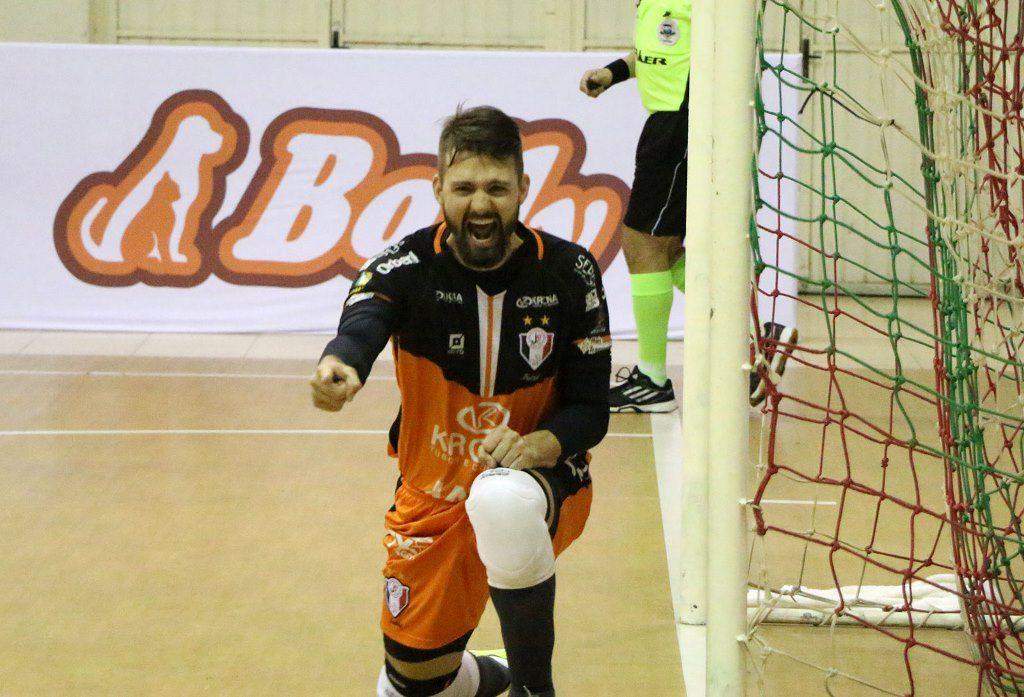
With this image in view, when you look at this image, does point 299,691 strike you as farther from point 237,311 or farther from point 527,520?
point 237,311

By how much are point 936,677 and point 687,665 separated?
0.55 m

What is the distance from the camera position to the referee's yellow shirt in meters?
5.05

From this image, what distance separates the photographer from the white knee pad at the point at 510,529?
7.05 feet

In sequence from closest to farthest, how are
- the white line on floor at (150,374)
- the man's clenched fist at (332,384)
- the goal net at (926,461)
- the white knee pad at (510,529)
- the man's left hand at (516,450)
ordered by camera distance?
the man's clenched fist at (332,384) < the white knee pad at (510,529) < the man's left hand at (516,450) < the goal net at (926,461) < the white line on floor at (150,374)

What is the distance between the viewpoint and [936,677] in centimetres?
292

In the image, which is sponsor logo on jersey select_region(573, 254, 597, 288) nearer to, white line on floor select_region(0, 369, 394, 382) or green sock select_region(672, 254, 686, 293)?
green sock select_region(672, 254, 686, 293)

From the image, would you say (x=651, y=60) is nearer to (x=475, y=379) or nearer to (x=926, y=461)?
(x=926, y=461)

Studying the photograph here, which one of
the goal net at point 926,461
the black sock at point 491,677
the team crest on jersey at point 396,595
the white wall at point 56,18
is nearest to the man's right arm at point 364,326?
the team crest on jersey at point 396,595

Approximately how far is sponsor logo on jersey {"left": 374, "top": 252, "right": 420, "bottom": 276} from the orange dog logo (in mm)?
4298

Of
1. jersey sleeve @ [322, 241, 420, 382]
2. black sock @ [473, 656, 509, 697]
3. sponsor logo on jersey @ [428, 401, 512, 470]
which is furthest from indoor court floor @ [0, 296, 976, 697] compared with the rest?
jersey sleeve @ [322, 241, 420, 382]

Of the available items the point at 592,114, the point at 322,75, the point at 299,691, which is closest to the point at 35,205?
the point at 322,75

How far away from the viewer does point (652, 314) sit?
17.2 ft

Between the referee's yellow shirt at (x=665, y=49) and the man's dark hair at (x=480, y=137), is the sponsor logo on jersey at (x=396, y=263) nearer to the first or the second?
the man's dark hair at (x=480, y=137)

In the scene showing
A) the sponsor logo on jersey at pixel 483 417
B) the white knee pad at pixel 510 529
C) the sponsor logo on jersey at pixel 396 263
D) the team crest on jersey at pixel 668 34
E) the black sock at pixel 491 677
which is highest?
the team crest on jersey at pixel 668 34
